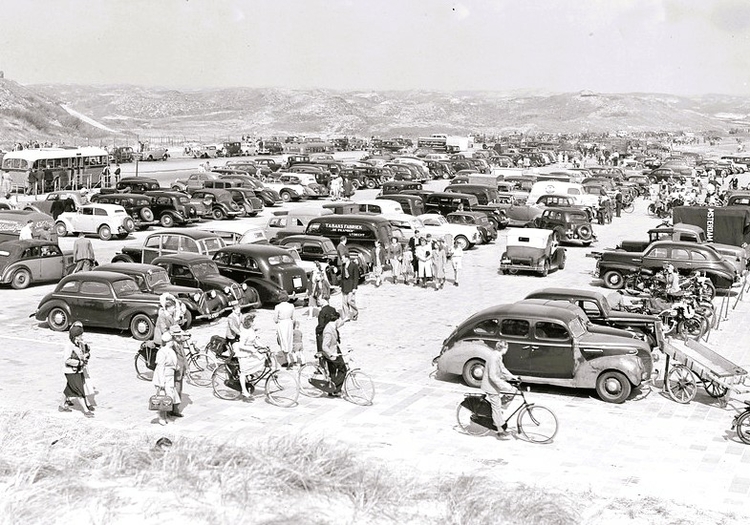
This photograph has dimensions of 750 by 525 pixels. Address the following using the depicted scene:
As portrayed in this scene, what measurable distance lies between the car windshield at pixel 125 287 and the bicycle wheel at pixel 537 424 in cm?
926

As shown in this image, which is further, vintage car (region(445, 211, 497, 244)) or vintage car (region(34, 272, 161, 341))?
vintage car (region(445, 211, 497, 244))

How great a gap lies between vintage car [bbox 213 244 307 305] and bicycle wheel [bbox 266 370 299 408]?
7.09 meters

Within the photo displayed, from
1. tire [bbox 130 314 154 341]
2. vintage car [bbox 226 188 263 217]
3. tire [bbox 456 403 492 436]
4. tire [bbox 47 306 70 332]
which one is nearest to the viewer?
tire [bbox 456 403 492 436]

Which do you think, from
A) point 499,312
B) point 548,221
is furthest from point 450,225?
point 499,312

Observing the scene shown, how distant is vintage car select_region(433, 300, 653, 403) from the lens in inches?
598

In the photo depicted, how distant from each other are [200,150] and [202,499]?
8099 centimetres

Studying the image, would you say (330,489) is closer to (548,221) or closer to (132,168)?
(548,221)

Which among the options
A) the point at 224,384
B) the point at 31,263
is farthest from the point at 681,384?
the point at 31,263

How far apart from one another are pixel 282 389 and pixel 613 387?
5.33 meters

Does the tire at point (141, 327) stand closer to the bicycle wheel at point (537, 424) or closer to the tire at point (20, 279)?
the tire at point (20, 279)

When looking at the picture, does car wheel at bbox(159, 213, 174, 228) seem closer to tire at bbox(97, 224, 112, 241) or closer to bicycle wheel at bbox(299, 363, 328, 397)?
tire at bbox(97, 224, 112, 241)

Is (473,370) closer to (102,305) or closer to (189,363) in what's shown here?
(189,363)

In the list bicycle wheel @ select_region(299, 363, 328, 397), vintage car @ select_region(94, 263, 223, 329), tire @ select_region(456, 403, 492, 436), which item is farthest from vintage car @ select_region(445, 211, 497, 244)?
tire @ select_region(456, 403, 492, 436)

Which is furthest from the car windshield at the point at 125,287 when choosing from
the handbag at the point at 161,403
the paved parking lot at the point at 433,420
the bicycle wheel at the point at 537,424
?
the bicycle wheel at the point at 537,424
